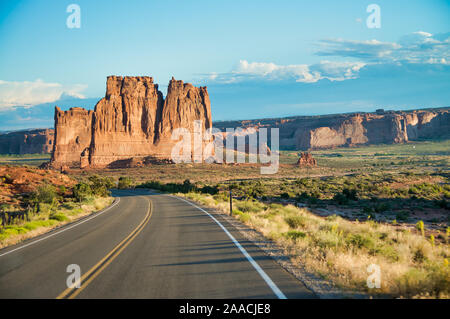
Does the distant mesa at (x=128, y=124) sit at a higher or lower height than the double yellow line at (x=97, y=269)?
higher

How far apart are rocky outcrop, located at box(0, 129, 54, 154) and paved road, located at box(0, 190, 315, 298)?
172 metres

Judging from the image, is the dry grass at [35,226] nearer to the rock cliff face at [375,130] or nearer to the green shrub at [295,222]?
the green shrub at [295,222]

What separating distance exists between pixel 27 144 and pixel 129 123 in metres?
98.3

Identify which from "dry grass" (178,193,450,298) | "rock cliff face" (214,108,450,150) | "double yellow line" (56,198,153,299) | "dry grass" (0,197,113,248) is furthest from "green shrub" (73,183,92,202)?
"rock cliff face" (214,108,450,150)

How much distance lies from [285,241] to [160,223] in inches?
277

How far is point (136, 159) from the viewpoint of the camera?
282 feet

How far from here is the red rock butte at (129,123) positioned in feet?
291

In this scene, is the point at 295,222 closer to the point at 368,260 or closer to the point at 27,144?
the point at 368,260

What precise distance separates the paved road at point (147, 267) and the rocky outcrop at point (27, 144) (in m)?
172

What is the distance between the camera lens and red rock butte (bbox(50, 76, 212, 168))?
88.7 metres

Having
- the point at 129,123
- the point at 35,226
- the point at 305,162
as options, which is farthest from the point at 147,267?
the point at 129,123

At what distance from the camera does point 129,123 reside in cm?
9281

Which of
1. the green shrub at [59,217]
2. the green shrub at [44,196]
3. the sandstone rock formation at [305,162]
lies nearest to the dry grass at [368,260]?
the green shrub at [59,217]

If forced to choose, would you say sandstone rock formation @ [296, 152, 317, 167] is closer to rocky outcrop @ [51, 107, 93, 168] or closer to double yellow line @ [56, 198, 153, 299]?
rocky outcrop @ [51, 107, 93, 168]
